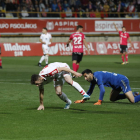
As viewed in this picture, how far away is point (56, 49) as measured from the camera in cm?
3453

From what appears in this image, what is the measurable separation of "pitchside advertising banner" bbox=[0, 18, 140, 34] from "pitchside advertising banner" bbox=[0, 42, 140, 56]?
9.87ft

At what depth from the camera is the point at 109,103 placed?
10.7 metres

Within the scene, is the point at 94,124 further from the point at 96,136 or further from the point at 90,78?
the point at 90,78

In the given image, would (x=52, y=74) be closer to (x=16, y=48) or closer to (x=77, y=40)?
(x=77, y=40)

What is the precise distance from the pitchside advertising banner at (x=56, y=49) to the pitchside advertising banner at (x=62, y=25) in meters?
3.01

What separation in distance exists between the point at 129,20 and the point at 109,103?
30.5m

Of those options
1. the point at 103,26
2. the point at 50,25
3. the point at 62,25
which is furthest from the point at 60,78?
the point at 103,26

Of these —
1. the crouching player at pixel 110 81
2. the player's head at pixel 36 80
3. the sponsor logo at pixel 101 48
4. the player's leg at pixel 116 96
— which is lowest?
the sponsor logo at pixel 101 48

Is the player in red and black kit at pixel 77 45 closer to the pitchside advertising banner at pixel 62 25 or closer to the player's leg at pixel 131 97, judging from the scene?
the player's leg at pixel 131 97

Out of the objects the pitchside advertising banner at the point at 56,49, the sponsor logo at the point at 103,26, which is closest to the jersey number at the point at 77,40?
the pitchside advertising banner at the point at 56,49

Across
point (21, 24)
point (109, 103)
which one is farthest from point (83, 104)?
point (21, 24)

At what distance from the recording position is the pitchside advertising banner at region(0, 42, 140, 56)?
32.5 metres

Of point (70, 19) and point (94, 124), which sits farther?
point (70, 19)

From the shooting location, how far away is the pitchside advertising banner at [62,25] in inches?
1398
